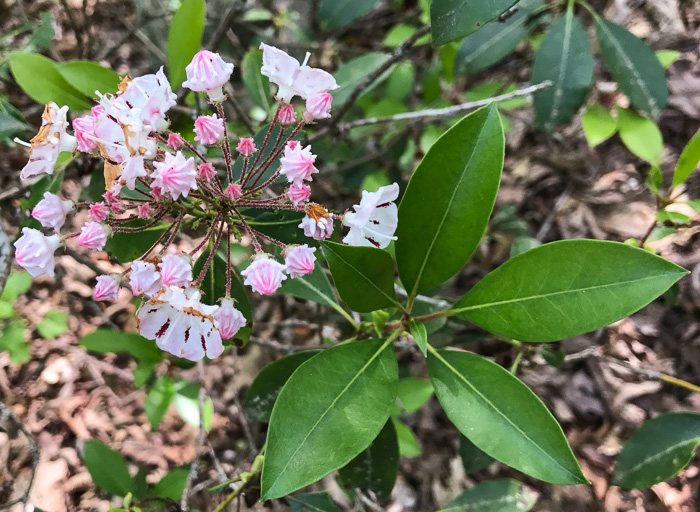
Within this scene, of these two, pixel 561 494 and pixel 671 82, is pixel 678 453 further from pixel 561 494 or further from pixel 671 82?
pixel 671 82

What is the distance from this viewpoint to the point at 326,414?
1.02m

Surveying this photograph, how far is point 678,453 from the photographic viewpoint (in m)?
1.55

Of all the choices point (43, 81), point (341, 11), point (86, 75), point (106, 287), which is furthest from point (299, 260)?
point (341, 11)

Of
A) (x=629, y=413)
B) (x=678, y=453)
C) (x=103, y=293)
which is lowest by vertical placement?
(x=629, y=413)

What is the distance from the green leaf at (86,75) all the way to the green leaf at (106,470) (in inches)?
46.3

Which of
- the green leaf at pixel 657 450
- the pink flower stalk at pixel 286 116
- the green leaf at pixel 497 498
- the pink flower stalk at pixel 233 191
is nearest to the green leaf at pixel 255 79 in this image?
the pink flower stalk at pixel 286 116

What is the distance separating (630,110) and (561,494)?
1.71 metres

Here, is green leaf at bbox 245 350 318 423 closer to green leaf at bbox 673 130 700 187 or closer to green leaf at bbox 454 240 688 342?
green leaf at bbox 454 240 688 342

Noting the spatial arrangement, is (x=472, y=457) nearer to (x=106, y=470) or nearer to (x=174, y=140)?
(x=106, y=470)

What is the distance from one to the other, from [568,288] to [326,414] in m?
0.59

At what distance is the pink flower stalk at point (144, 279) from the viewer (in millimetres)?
932

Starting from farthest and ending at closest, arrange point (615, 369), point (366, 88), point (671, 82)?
point (671, 82) → point (615, 369) → point (366, 88)

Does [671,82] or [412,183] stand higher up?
[412,183]

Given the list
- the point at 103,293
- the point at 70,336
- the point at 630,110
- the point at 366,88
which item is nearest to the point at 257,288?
the point at 103,293
